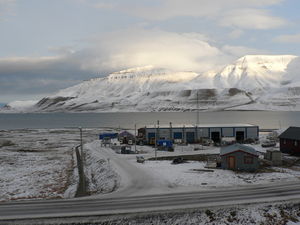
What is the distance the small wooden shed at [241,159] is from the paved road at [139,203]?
10.4 metres

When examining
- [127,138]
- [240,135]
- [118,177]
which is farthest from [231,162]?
[127,138]

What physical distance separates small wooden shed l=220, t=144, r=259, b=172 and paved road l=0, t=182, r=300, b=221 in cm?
1042

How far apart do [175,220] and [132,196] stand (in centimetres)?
689

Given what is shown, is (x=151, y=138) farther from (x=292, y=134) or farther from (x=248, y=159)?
(x=248, y=159)

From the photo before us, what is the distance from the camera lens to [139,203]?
2967cm

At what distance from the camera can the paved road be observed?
1083 inches

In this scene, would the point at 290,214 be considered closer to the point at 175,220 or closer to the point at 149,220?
the point at 175,220

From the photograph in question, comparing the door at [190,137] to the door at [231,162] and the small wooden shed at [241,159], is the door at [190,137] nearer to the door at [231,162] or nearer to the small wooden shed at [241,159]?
the small wooden shed at [241,159]

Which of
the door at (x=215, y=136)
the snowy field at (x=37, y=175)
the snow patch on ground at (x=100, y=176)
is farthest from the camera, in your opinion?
the door at (x=215, y=136)

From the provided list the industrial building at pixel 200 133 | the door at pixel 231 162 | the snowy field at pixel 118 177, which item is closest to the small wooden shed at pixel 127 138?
the industrial building at pixel 200 133

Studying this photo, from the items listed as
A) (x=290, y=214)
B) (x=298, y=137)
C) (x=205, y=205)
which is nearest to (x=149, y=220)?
(x=205, y=205)

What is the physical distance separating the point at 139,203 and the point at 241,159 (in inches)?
783

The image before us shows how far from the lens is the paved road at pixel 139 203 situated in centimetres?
2750

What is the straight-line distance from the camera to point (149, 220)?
26219 mm
